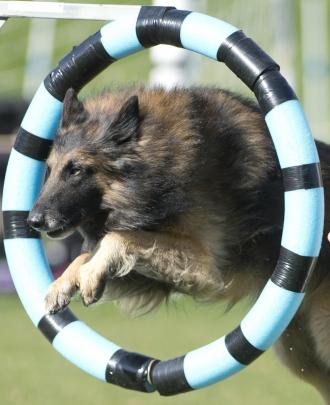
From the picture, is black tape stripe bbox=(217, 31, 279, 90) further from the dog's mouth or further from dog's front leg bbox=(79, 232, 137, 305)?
the dog's mouth

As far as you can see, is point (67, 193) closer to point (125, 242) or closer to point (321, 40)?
point (125, 242)

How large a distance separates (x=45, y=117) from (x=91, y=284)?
113cm

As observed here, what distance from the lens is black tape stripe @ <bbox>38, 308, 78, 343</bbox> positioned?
552 cm

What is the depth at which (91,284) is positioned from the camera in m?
5.10

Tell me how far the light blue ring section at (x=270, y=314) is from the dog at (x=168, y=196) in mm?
554

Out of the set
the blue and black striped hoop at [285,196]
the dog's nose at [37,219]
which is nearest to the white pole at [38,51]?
the blue and black striped hoop at [285,196]

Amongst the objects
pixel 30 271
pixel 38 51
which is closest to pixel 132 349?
pixel 30 271

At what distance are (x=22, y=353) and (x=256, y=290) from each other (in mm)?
4686

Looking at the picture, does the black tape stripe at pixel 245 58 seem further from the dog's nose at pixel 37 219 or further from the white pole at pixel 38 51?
the white pole at pixel 38 51

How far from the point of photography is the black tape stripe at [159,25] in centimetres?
524

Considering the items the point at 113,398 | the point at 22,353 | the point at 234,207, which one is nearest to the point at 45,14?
the point at 234,207

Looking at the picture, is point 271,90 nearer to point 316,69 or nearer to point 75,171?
point 75,171

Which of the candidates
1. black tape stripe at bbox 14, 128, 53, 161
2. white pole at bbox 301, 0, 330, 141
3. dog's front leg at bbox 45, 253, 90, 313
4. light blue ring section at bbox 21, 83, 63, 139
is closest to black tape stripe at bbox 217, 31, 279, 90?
light blue ring section at bbox 21, 83, 63, 139

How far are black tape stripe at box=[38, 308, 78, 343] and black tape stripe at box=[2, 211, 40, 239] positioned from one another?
51 centimetres
